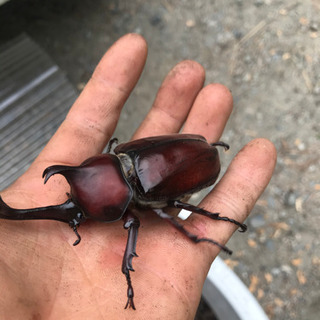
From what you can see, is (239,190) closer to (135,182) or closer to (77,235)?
(135,182)

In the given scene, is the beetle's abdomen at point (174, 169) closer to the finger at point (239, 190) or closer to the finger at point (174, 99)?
the finger at point (239, 190)

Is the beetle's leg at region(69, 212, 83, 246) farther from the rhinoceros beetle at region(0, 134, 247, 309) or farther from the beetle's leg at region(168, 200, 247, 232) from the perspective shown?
the beetle's leg at region(168, 200, 247, 232)

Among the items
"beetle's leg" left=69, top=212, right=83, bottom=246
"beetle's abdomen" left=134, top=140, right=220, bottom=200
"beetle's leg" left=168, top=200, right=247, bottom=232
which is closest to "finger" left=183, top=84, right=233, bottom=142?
"beetle's abdomen" left=134, top=140, right=220, bottom=200

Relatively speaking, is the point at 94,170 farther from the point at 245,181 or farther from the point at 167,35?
the point at 167,35

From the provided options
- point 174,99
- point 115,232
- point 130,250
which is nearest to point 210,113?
point 174,99

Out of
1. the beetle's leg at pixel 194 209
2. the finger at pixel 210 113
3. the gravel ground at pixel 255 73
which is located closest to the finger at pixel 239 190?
the beetle's leg at pixel 194 209
